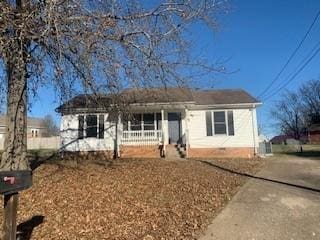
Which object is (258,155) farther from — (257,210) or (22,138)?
(22,138)

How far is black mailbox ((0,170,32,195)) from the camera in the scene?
4562mm

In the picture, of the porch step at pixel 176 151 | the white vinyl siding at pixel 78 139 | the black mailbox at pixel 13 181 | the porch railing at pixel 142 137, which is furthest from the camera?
the white vinyl siding at pixel 78 139

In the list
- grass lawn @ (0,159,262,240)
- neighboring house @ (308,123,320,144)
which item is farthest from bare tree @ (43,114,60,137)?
grass lawn @ (0,159,262,240)

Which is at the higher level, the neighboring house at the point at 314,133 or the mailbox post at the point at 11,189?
the neighboring house at the point at 314,133

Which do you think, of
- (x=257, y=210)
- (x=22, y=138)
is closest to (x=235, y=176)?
(x=257, y=210)

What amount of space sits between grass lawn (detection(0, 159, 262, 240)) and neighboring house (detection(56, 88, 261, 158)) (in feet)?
30.4

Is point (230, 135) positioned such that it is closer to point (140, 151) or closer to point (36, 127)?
point (140, 151)

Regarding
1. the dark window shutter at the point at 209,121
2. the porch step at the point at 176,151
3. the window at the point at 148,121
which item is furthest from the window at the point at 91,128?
the dark window shutter at the point at 209,121

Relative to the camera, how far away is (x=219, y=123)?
2431cm

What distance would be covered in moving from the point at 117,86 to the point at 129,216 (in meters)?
3.49

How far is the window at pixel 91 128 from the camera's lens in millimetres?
23969

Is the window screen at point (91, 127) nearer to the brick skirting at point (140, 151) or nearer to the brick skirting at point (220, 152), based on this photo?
the brick skirting at point (140, 151)

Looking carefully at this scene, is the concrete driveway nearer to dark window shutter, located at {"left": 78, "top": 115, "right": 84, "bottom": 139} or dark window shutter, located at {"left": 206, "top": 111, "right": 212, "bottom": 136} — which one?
dark window shutter, located at {"left": 206, "top": 111, "right": 212, "bottom": 136}

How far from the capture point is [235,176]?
541 inches
